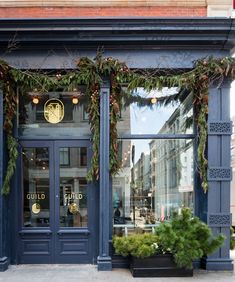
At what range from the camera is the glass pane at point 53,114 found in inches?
350

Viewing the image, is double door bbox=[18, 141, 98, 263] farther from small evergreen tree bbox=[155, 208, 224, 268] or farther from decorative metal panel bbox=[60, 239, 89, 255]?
small evergreen tree bbox=[155, 208, 224, 268]

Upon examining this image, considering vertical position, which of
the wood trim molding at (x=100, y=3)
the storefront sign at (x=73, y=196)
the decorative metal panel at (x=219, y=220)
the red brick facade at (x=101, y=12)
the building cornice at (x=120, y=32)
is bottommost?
the decorative metal panel at (x=219, y=220)

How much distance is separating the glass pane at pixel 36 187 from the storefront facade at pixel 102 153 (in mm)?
22

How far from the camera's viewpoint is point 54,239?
8648 mm

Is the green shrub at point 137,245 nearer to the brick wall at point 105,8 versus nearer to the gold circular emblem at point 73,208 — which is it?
the gold circular emblem at point 73,208

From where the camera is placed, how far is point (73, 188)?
28.8 feet

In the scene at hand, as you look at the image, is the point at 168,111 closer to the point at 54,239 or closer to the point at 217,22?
the point at 217,22

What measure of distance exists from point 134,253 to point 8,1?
238 inches

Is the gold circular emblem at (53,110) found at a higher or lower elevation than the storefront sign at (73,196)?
higher

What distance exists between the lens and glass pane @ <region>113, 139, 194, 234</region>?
345 inches

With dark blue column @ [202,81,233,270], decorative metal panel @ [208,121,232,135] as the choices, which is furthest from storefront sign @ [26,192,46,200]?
decorative metal panel @ [208,121,232,135]

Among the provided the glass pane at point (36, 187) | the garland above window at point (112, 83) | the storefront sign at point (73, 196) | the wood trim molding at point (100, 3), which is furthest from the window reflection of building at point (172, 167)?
the glass pane at point (36, 187)

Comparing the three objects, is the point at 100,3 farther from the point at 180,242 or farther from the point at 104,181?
the point at 180,242

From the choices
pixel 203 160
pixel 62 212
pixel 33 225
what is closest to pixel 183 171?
pixel 203 160
